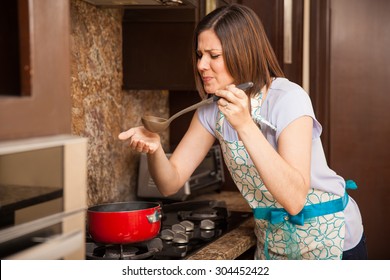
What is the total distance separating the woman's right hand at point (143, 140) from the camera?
4.66 ft

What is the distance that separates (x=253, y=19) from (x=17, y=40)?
0.92 meters

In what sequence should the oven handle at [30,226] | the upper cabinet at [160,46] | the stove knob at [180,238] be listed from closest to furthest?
the oven handle at [30,226]
the stove knob at [180,238]
the upper cabinet at [160,46]

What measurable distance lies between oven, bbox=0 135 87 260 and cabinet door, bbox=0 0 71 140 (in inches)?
0.7

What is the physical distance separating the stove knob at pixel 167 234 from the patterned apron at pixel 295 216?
26 cm

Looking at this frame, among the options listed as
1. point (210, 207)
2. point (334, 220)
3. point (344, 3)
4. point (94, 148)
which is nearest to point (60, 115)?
point (334, 220)

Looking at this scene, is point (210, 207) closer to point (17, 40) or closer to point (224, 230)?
point (224, 230)

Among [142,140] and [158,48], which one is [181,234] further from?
[158,48]

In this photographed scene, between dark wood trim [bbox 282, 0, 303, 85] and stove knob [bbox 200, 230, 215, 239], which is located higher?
dark wood trim [bbox 282, 0, 303, 85]

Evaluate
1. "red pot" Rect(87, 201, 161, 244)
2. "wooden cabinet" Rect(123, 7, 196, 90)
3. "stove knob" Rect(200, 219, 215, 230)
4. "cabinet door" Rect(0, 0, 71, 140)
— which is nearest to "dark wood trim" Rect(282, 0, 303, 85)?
"wooden cabinet" Rect(123, 7, 196, 90)

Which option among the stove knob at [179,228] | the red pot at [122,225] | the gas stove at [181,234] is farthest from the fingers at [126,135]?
the stove knob at [179,228]

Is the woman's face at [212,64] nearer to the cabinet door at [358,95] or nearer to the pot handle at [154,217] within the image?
the pot handle at [154,217]

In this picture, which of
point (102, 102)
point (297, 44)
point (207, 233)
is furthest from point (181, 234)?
point (297, 44)

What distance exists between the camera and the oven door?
2.05 feet

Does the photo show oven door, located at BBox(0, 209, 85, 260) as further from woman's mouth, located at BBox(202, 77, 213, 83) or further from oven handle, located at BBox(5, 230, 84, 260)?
woman's mouth, located at BBox(202, 77, 213, 83)
